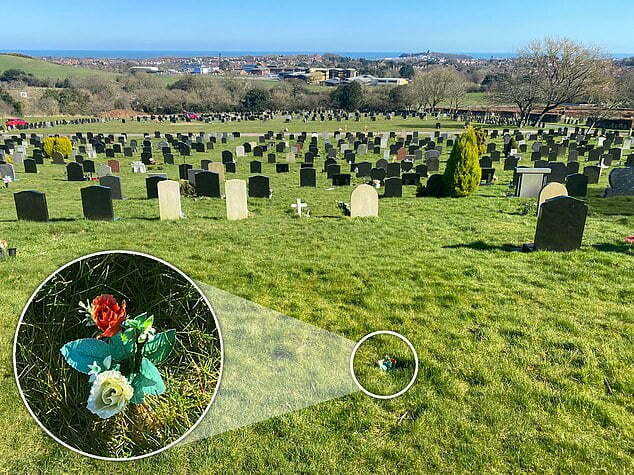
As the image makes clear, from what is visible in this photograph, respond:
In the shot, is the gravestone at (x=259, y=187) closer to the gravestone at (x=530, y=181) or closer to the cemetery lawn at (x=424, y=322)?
the cemetery lawn at (x=424, y=322)

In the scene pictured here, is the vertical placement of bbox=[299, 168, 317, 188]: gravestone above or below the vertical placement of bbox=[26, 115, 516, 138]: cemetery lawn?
above

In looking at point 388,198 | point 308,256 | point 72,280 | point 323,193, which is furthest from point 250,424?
point 323,193

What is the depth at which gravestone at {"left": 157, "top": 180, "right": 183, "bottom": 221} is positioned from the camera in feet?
39.0

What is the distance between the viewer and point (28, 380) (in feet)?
7.96

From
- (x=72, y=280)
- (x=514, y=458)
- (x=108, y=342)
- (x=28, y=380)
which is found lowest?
(x=514, y=458)

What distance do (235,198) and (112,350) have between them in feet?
33.1

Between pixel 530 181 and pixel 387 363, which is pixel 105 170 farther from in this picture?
pixel 387 363

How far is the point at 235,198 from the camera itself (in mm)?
12195

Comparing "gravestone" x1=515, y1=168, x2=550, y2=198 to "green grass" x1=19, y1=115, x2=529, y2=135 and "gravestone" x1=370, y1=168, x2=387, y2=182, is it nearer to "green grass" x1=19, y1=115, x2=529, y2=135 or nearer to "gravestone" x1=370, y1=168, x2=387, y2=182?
"gravestone" x1=370, y1=168, x2=387, y2=182

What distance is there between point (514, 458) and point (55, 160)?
91.8ft

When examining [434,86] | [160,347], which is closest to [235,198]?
[160,347]

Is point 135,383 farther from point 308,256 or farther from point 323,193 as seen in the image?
point 323,193

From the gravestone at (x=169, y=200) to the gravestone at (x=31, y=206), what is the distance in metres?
2.86

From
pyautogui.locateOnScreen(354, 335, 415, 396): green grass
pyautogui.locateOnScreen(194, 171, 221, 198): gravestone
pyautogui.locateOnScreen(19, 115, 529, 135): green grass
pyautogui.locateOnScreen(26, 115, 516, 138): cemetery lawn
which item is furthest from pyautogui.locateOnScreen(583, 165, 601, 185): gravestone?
pyautogui.locateOnScreen(19, 115, 529, 135): green grass
